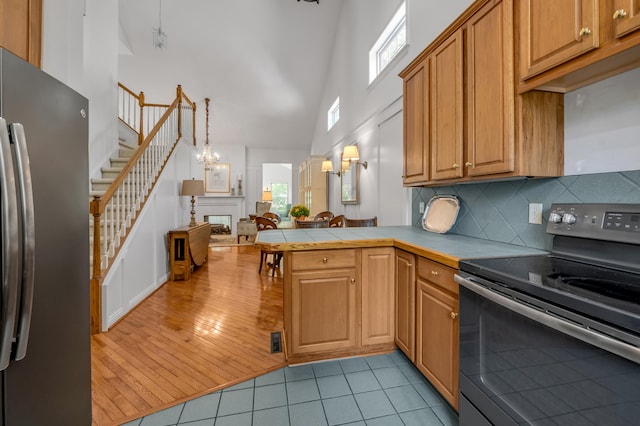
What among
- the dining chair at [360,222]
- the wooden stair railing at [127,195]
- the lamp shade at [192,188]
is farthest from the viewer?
the lamp shade at [192,188]

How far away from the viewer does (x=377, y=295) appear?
2045 millimetres

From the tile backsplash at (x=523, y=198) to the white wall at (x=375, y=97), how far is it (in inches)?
37.1

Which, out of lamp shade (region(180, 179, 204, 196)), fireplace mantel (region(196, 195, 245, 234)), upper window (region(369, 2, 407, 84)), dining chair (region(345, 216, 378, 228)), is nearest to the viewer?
upper window (region(369, 2, 407, 84))

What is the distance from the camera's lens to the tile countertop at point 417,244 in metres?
1.48

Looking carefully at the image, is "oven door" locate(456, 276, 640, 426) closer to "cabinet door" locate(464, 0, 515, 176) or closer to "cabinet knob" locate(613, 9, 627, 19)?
"cabinet door" locate(464, 0, 515, 176)

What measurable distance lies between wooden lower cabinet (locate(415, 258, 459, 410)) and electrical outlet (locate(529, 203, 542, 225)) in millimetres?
583

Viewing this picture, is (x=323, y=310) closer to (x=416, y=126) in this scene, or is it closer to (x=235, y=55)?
(x=416, y=126)

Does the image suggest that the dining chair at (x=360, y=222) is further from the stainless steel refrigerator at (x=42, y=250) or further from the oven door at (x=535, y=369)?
the stainless steel refrigerator at (x=42, y=250)

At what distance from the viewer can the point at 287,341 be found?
1990 mm

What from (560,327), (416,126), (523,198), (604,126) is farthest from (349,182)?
(560,327)

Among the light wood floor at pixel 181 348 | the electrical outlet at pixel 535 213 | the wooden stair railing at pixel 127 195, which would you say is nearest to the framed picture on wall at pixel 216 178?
the wooden stair railing at pixel 127 195

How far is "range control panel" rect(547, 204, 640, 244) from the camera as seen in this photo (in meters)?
1.08

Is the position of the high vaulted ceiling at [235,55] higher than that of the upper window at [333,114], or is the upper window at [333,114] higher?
the high vaulted ceiling at [235,55]

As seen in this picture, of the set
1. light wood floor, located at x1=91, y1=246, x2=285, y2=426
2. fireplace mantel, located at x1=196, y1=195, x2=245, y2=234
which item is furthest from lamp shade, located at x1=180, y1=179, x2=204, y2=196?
fireplace mantel, located at x1=196, y1=195, x2=245, y2=234
